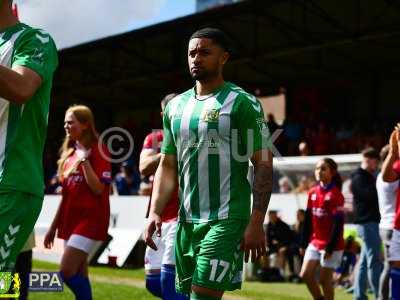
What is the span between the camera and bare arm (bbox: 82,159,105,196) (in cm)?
778

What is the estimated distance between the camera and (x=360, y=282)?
34.8 feet

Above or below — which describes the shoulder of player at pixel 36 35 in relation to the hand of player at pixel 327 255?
above

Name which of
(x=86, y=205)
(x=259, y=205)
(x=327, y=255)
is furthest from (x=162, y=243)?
(x=327, y=255)

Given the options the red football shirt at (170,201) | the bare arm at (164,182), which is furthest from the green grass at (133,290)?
the bare arm at (164,182)

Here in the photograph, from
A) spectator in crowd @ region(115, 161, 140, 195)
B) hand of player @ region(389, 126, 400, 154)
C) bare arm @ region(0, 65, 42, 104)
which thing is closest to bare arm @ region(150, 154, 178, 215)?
bare arm @ region(0, 65, 42, 104)

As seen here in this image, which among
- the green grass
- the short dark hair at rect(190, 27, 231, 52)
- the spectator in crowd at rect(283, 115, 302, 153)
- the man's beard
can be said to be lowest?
the green grass

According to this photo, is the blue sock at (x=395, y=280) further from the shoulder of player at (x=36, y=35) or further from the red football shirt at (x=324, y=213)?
the shoulder of player at (x=36, y=35)

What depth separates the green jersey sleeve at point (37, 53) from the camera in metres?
3.55

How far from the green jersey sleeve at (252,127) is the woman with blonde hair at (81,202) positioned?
3.11m

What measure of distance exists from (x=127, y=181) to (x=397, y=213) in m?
16.5

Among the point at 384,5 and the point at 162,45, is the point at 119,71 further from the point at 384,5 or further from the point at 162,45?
the point at 384,5

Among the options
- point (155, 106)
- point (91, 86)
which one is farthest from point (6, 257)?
point (155, 106)

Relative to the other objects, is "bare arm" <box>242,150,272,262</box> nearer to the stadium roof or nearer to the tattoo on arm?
the tattoo on arm

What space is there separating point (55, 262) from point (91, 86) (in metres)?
13.7
